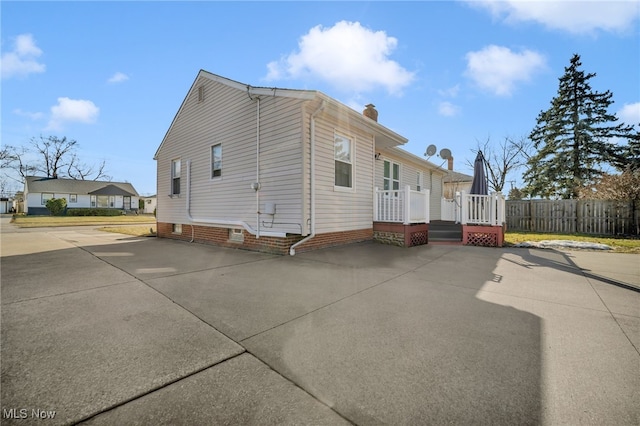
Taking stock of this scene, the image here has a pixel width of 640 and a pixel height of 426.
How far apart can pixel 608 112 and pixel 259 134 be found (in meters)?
28.1

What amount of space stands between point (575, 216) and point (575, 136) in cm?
1315

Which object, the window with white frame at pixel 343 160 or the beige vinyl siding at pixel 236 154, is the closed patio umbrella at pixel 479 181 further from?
the beige vinyl siding at pixel 236 154

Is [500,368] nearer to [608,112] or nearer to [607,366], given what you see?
[607,366]

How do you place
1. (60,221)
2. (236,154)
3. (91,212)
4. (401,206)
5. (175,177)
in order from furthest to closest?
(91,212) < (60,221) < (175,177) < (401,206) < (236,154)

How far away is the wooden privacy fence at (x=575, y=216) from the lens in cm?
1141

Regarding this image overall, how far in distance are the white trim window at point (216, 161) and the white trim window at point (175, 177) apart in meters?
2.91

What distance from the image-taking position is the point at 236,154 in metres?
8.23

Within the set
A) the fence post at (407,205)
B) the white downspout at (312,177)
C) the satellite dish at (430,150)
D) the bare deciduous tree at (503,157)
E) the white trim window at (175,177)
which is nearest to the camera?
the white downspout at (312,177)

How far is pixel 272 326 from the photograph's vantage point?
275cm

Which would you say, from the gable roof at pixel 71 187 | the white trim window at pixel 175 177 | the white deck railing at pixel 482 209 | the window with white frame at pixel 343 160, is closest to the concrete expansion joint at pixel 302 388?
the window with white frame at pixel 343 160

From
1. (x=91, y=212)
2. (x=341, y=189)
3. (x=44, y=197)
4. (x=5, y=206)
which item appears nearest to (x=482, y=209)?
(x=341, y=189)

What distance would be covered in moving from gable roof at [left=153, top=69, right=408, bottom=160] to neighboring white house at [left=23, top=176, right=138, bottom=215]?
4207cm

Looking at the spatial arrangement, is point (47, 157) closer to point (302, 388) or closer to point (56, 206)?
point (56, 206)

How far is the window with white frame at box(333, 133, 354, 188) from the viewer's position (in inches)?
311
